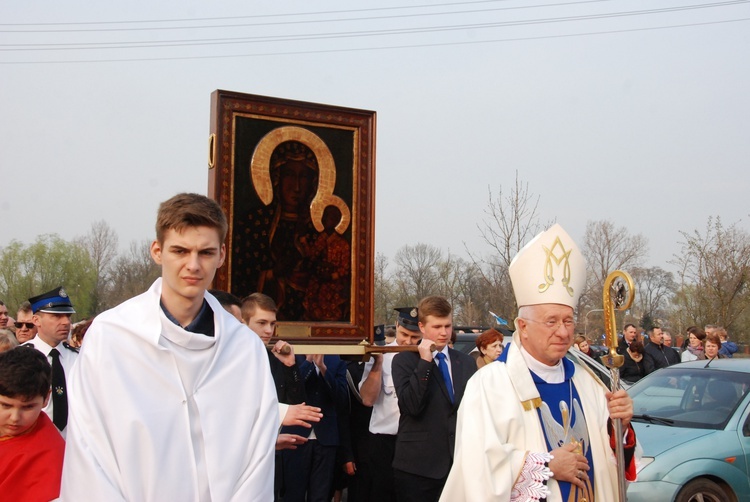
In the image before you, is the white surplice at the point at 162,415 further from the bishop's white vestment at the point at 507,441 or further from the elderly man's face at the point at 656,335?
the elderly man's face at the point at 656,335

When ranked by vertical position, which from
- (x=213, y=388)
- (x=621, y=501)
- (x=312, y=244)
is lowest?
(x=621, y=501)

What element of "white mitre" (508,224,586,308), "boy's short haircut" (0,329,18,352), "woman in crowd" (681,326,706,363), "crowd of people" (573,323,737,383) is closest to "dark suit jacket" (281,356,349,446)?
"boy's short haircut" (0,329,18,352)

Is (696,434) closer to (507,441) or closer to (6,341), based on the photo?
(507,441)

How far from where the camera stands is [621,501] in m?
4.41

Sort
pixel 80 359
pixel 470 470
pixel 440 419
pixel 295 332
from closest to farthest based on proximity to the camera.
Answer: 1. pixel 80 359
2. pixel 470 470
3. pixel 440 419
4. pixel 295 332

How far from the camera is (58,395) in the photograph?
562 cm

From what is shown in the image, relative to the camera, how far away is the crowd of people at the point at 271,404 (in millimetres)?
2975

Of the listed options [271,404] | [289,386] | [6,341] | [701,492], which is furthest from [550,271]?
[701,492]

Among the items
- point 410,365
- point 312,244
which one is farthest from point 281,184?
point 410,365

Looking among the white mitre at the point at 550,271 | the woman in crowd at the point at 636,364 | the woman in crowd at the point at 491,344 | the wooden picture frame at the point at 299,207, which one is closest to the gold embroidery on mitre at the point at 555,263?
the white mitre at the point at 550,271

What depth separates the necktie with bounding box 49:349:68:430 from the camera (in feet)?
18.0

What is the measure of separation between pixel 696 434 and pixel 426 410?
356cm

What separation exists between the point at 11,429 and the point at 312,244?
3142mm

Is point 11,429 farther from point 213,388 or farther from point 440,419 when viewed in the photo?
point 440,419
